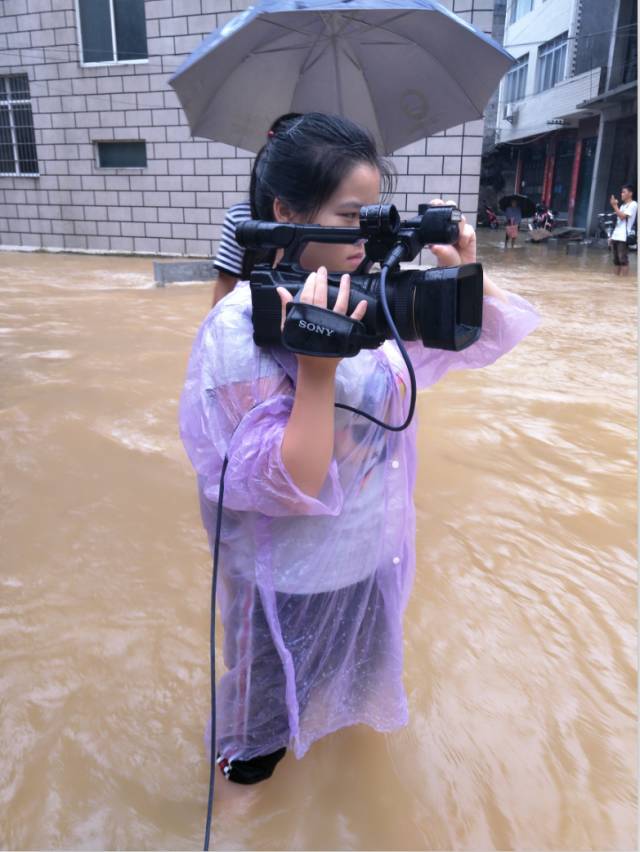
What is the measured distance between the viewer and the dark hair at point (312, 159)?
3.65ft

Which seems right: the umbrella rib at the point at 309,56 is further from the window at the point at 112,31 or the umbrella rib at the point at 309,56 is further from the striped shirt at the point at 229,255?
the window at the point at 112,31

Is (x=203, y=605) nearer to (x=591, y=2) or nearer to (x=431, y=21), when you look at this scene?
(x=431, y=21)

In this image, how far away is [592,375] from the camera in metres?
4.83

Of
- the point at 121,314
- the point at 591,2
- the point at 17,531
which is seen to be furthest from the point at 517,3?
the point at 17,531

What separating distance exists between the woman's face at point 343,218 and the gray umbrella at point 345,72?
1745 millimetres

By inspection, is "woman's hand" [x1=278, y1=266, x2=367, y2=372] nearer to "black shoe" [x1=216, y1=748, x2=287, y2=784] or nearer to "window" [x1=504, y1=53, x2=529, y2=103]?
"black shoe" [x1=216, y1=748, x2=287, y2=784]

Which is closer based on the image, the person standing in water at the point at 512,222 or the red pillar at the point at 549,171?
the person standing in water at the point at 512,222

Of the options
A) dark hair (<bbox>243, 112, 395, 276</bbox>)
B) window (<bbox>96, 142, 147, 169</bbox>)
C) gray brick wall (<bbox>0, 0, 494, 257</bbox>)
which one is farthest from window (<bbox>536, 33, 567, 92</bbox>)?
dark hair (<bbox>243, 112, 395, 276</bbox>)

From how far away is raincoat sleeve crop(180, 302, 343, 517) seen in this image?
102cm

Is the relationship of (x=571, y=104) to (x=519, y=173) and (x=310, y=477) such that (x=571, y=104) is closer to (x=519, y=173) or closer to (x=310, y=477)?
(x=519, y=173)

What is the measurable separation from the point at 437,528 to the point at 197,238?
9.36 m

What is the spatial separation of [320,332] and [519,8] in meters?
27.6

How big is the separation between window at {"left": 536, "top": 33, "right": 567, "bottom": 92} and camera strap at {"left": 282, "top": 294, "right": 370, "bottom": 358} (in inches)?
880

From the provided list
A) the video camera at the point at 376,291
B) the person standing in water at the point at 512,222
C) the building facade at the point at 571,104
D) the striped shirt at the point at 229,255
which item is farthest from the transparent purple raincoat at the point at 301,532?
the building facade at the point at 571,104
